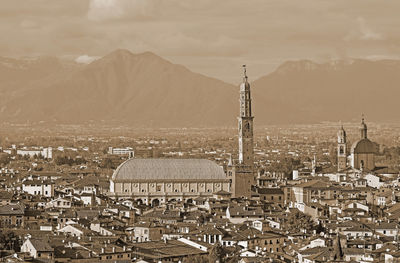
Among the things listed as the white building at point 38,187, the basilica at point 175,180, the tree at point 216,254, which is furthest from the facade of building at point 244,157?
the tree at point 216,254

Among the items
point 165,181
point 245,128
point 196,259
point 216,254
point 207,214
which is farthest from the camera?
point 245,128

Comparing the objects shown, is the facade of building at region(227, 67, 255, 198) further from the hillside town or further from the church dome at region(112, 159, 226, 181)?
the church dome at region(112, 159, 226, 181)

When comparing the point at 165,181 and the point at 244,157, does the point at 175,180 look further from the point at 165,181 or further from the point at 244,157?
the point at 244,157

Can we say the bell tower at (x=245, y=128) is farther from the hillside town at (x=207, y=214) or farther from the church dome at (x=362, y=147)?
the church dome at (x=362, y=147)

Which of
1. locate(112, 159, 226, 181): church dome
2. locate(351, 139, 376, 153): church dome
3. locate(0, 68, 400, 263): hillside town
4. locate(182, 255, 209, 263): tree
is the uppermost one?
locate(351, 139, 376, 153): church dome

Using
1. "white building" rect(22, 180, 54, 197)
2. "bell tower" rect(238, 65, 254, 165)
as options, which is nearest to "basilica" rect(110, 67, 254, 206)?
"bell tower" rect(238, 65, 254, 165)

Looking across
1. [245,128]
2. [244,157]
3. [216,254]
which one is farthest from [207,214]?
[245,128]
